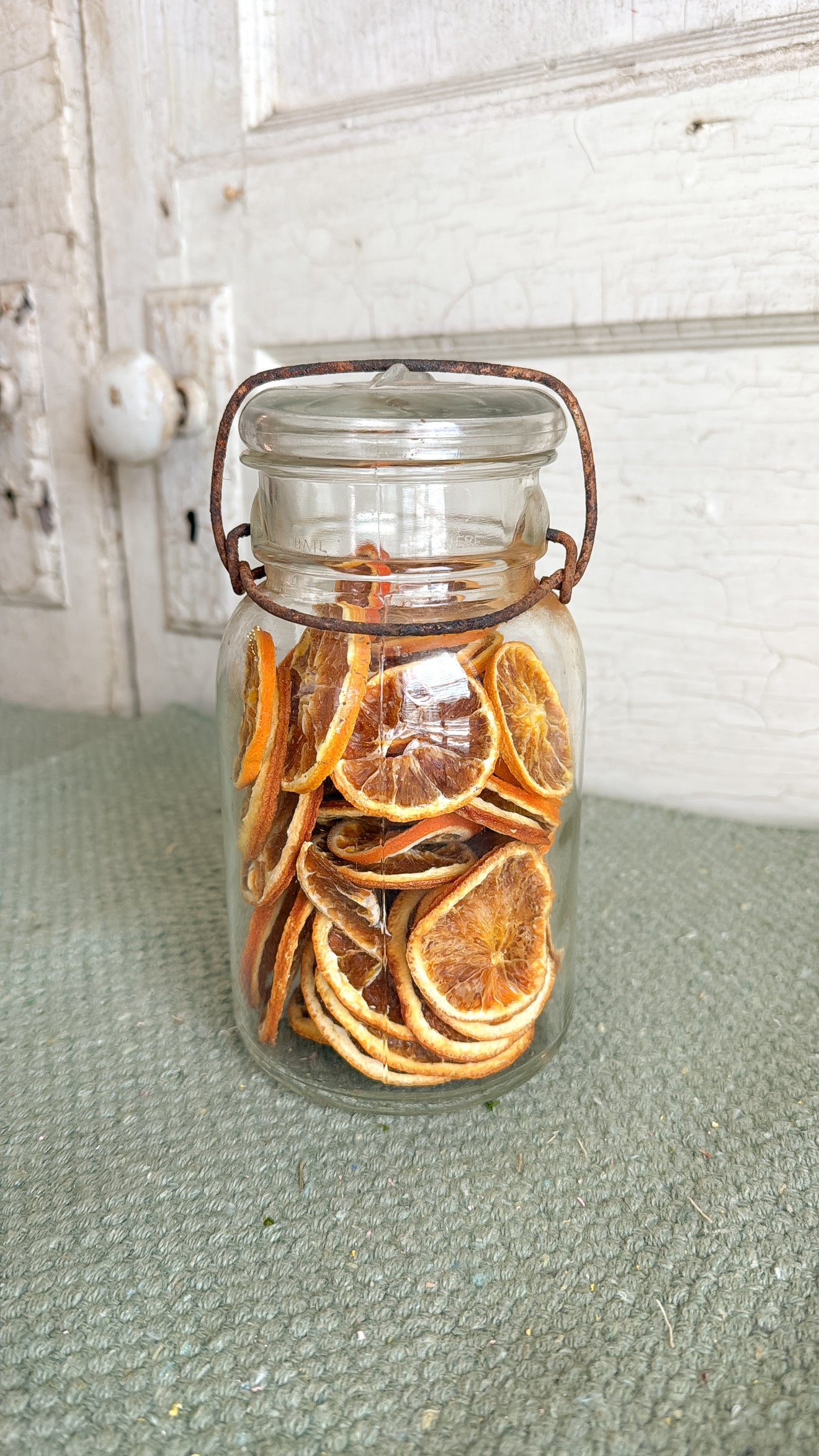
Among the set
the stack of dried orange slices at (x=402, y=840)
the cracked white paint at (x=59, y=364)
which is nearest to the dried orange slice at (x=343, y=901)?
the stack of dried orange slices at (x=402, y=840)

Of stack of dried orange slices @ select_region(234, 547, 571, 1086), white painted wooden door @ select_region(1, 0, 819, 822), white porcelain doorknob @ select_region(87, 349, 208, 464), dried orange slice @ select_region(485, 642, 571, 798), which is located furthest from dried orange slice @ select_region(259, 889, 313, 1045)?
white porcelain doorknob @ select_region(87, 349, 208, 464)

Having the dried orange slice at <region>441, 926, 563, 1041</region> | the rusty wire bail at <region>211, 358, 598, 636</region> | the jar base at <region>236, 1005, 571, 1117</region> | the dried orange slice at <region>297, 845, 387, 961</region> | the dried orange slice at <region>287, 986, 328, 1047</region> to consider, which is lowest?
the jar base at <region>236, 1005, 571, 1117</region>

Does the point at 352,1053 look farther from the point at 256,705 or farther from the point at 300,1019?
the point at 256,705

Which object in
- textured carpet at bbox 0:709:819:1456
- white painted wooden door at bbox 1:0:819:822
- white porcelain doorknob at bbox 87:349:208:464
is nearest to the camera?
textured carpet at bbox 0:709:819:1456

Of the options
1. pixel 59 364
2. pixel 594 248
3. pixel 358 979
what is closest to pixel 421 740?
pixel 358 979

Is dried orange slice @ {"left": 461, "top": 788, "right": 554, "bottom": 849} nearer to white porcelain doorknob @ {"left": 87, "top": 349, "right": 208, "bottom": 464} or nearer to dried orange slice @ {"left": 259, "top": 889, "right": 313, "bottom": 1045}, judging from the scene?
dried orange slice @ {"left": 259, "top": 889, "right": 313, "bottom": 1045}

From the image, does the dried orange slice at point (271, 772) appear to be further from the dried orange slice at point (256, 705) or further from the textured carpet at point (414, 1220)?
the textured carpet at point (414, 1220)

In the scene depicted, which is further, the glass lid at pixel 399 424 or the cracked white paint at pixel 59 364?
the cracked white paint at pixel 59 364

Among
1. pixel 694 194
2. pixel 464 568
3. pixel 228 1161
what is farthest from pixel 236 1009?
pixel 694 194
